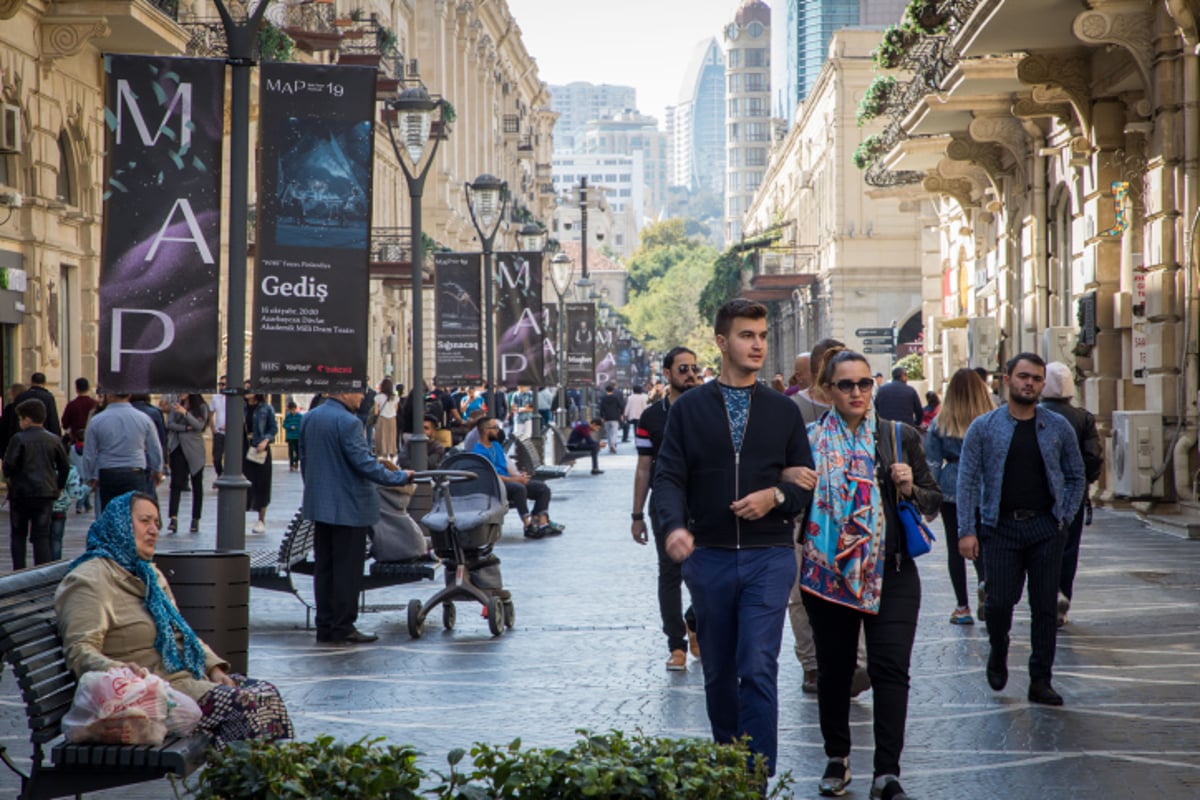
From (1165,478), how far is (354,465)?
11038 millimetres

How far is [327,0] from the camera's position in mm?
37344

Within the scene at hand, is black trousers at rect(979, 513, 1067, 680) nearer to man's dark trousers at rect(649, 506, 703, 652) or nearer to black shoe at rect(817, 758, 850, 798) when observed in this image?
man's dark trousers at rect(649, 506, 703, 652)

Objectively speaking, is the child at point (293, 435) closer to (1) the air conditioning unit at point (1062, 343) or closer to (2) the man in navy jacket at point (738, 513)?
(1) the air conditioning unit at point (1062, 343)

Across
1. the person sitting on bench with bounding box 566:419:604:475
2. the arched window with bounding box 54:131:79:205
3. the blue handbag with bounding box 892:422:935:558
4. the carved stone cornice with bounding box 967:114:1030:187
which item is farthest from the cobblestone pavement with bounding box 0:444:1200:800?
the person sitting on bench with bounding box 566:419:604:475

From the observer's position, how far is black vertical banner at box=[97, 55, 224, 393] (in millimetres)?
8617

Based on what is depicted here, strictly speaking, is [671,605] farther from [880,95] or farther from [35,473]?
[880,95]

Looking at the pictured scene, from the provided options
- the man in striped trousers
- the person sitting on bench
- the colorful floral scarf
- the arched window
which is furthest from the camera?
the person sitting on bench

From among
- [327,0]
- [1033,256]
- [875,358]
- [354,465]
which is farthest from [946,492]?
[875,358]

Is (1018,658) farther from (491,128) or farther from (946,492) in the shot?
(491,128)

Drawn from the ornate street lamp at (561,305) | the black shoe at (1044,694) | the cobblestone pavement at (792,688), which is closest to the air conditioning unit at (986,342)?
the ornate street lamp at (561,305)

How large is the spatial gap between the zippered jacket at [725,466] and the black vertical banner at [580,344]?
116 feet

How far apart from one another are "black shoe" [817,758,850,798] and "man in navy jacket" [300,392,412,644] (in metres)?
4.98

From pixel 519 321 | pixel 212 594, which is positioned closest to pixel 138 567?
pixel 212 594

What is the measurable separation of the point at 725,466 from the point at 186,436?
1590cm
